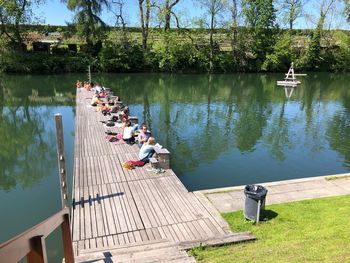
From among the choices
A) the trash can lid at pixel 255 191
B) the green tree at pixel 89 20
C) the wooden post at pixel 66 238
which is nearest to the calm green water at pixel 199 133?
the trash can lid at pixel 255 191

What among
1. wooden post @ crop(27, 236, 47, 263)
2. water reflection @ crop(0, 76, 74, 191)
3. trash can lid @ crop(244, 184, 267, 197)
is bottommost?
water reflection @ crop(0, 76, 74, 191)

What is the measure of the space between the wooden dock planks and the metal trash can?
82cm

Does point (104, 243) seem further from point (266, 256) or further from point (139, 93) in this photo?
point (139, 93)

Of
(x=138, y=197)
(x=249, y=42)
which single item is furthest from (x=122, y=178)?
(x=249, y=42)

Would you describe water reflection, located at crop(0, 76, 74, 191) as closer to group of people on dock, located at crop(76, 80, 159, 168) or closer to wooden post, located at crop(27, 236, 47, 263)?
group of people on dock, located at crop(76, 80, 159, 168)

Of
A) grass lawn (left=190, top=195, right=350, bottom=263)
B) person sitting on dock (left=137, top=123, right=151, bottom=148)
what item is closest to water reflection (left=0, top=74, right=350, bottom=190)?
person sitting on dock (left=137, top=123, right=151, bottom=148)

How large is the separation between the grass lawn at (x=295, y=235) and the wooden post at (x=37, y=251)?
447 cm

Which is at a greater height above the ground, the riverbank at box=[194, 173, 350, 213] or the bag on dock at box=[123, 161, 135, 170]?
the bag on dock at box=[123, 161, 135, 170]

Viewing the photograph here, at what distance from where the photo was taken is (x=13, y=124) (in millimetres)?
21453

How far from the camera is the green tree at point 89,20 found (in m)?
45.9

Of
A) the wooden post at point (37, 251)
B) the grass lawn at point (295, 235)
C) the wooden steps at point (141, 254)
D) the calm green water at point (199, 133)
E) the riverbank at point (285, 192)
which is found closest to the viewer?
the wooden post at point (37, 251)

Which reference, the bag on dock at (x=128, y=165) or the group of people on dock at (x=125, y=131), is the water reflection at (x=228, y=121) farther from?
the bag on dock at (x=128, y=165)

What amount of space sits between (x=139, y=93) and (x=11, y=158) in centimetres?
1877

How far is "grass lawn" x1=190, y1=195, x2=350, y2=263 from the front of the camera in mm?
6348
